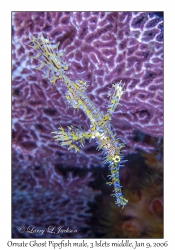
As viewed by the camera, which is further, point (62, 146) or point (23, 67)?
point (62, 146)

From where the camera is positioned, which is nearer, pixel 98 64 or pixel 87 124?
pixel 98 64

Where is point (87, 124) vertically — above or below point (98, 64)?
below

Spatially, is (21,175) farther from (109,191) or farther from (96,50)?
(96,50)

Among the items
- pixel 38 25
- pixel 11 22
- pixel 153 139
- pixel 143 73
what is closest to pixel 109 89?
pixel 143 73
